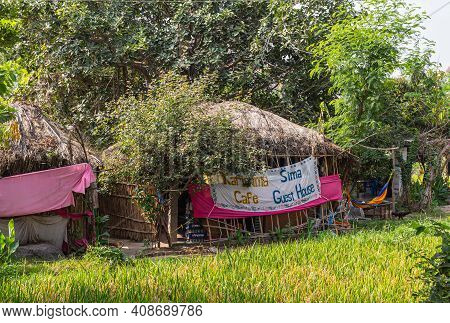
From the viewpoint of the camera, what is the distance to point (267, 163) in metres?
11.1

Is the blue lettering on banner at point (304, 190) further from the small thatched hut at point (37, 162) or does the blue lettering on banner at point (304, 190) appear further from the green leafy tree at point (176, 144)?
the small thatched hut at point (37, 162)

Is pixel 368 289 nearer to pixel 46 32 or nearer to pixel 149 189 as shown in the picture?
pixel 149 189

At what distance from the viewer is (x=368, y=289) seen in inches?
216

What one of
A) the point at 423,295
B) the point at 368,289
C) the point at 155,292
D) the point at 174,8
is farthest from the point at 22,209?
the point at 174,8

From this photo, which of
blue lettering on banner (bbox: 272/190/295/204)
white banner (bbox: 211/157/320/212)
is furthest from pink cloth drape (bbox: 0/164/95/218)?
blue lettering on banner (bbox: 272/190/295/204)

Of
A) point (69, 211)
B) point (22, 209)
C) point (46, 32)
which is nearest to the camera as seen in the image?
point (22, 209)

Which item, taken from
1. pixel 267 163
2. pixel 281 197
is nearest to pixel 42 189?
pixel 267 163

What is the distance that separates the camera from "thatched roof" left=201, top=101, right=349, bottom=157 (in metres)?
10.7

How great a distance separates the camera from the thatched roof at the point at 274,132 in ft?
35.2

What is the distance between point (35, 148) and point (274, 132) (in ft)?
14.9

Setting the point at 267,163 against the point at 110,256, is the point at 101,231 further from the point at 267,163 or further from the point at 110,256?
the point at 267,163

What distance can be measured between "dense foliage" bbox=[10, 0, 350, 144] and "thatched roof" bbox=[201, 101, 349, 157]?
2590 mm

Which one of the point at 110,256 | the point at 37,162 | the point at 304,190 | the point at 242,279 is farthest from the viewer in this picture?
the point at 304,190

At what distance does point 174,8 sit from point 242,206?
6.65m
